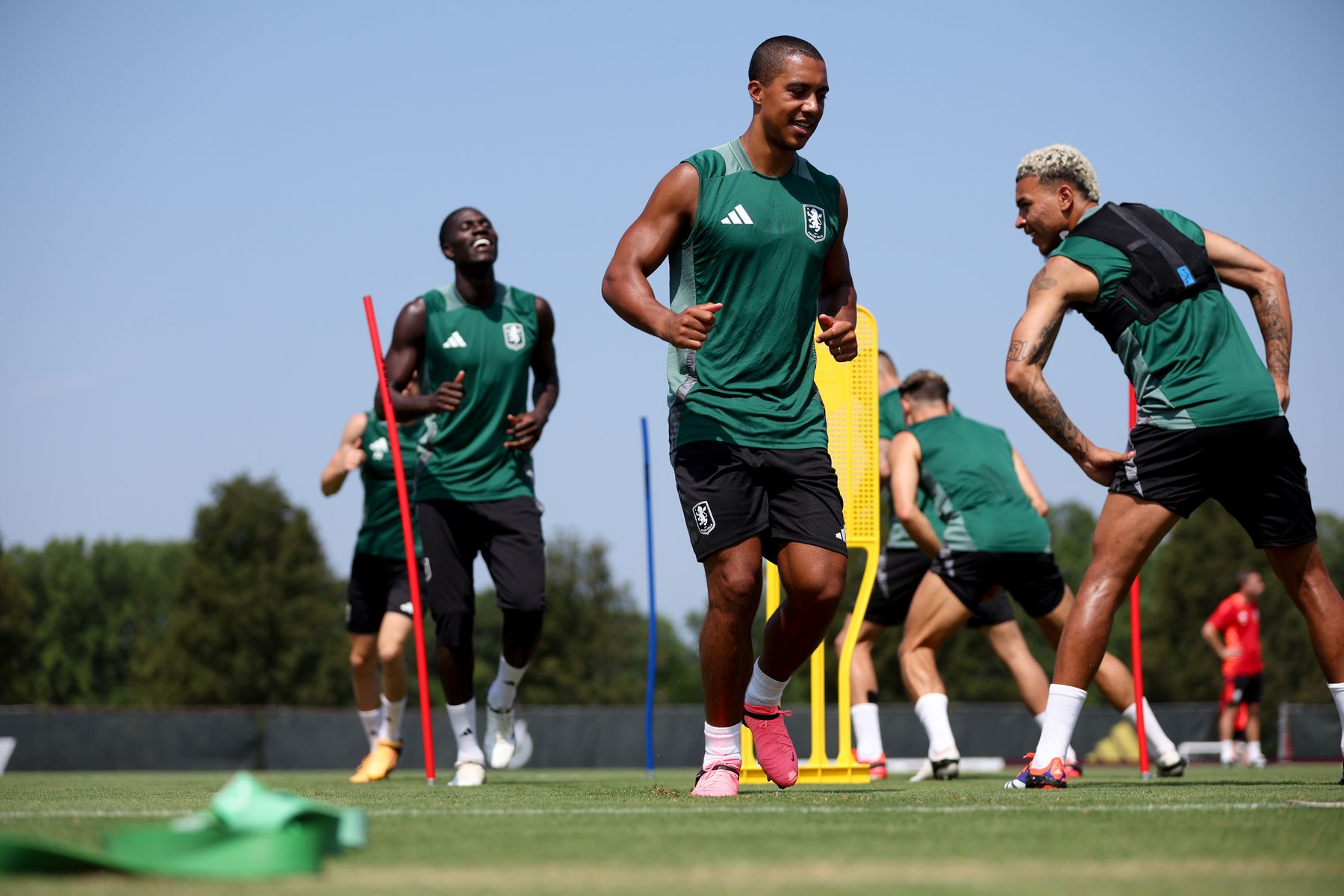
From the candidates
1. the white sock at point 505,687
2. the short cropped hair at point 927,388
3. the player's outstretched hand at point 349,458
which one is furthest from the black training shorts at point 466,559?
the short cropped hair at point 927,388

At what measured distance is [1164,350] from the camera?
5.39 meters

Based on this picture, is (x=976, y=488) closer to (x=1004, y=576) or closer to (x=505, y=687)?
(x=1004, y=576)

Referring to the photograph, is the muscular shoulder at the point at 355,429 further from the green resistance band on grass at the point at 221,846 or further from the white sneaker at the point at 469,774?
the green resistance band on grass at the point at 221,846

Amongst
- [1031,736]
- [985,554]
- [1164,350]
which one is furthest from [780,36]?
[1031,736]

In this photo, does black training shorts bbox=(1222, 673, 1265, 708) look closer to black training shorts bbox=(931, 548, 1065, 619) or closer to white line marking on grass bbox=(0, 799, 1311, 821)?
black training shorts bbox=(931, 548, 1065, 619)

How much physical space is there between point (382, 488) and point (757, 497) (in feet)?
17.1

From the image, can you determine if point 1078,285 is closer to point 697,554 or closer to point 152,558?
point 697,554

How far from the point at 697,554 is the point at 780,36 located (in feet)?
6.39

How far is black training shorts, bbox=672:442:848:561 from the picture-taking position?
5145mm

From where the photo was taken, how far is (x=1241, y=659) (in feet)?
57.5

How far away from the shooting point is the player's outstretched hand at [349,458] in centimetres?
979

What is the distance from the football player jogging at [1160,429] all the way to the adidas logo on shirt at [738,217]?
41.4 inches

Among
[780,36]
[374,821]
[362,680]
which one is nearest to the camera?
[374,821]

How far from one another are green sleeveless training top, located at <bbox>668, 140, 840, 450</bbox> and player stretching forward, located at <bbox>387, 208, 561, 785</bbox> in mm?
2565
